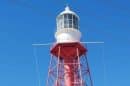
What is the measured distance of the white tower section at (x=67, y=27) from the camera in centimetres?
14988

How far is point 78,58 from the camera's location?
150m

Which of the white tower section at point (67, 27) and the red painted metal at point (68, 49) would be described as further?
the white tower section at point (67, 27)

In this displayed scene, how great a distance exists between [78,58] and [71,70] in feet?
5.95

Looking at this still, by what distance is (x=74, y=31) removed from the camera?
150000 millimetres

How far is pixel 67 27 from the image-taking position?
150750 mm

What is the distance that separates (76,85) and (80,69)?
2.10 meters

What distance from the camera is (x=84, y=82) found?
14938 centimetres

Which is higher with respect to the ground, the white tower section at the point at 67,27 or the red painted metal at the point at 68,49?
the white tower section at the point at 67,27

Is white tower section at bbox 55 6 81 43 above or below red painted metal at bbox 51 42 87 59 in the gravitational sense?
above

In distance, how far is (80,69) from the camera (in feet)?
491

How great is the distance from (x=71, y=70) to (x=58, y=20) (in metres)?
6.76

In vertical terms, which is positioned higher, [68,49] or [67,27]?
[67,27]

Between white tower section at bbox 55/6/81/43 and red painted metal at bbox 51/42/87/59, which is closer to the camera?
red painted metal at bbox 51/42/87/59

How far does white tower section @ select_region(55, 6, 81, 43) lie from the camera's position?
149875 millimetres
